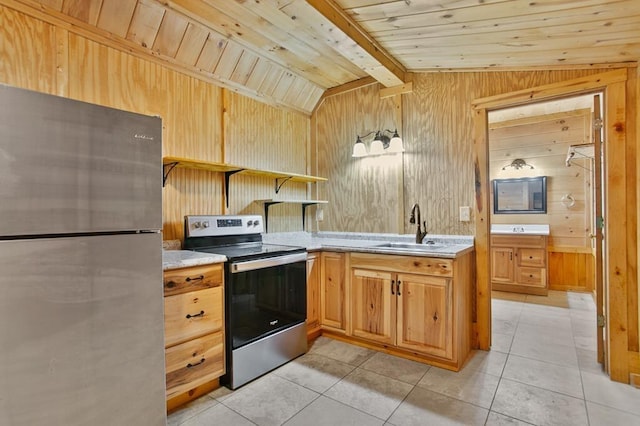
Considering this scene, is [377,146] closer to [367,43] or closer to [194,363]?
→ [367,43]

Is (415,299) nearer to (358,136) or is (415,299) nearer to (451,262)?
(451,262)

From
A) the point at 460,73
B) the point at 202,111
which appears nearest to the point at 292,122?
the point at 202,111

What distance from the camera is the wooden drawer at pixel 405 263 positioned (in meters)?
2.32

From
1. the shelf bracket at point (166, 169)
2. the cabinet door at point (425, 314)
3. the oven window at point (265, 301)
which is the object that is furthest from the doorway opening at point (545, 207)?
the shelf bracket at point (166, 169)

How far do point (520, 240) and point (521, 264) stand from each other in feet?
1.15

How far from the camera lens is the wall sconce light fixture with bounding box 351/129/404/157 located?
312 centimetres

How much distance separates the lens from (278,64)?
10.1 feet

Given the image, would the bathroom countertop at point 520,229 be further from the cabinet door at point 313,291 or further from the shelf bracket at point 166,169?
the shelf bracket at point 166,169

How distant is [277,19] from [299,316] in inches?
93.4

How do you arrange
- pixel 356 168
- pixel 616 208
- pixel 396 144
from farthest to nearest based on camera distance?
pixel 356 168, pixel 396 144, pixel 616 208

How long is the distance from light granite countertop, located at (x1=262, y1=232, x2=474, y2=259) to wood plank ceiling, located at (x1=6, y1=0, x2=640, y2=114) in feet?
5.02

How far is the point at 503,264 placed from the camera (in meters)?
4.64

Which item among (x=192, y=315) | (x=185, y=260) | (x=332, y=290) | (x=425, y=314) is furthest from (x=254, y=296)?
(x=425, y=314)

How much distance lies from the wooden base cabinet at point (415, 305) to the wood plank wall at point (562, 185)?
3.10 metres
